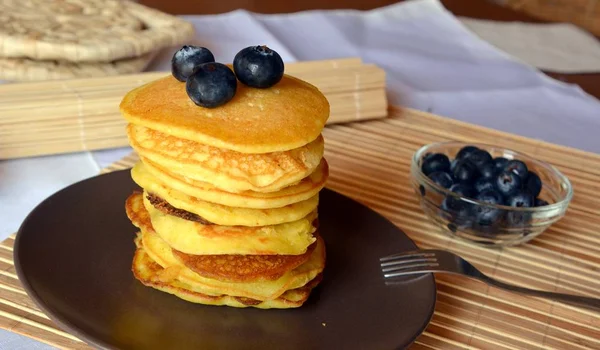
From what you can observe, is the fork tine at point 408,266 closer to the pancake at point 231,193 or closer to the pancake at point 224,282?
the pancake at point 224,282

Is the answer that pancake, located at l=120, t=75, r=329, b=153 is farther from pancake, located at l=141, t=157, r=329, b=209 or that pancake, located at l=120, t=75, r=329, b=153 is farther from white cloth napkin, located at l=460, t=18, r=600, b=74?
white cloth napkin, located at l=460, t=18, r=600, b=74

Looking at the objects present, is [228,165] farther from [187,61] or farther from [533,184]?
[533,184]

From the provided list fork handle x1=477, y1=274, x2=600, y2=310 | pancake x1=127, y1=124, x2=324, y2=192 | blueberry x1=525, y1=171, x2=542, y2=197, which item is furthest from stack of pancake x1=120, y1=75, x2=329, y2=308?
blueberry x1=525, y1=171, x2=542, y2=197

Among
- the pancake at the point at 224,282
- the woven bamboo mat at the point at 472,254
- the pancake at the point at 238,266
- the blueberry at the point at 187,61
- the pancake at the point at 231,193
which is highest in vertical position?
the blueberry at the point at 187,61

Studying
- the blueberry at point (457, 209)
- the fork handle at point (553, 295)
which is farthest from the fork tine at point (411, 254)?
the blueberry at point (457, 209)

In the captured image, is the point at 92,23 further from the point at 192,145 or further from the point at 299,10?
the point at 192,145

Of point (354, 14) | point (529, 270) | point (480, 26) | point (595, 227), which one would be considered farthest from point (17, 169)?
point (480, 26)
